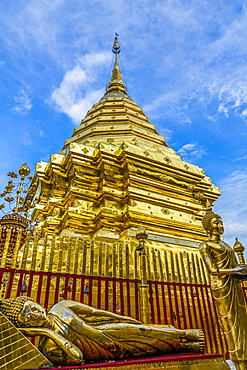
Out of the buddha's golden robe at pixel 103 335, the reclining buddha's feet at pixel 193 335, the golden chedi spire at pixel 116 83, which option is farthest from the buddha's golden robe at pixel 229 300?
the golden chedi spire at pixel 116 83

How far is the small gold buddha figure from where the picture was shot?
11.4 ft

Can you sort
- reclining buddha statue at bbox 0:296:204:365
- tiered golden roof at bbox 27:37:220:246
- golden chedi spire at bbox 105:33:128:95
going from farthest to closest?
golden chedi spire at bbox 105:33:128:95
tiered golden roof at bbox 27:37:220:246
reclining buddha statue at bbox 0:296:204:365

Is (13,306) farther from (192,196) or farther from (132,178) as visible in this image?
(192,196)

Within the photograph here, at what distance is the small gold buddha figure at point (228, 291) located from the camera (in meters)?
3.47

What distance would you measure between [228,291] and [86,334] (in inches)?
85.7

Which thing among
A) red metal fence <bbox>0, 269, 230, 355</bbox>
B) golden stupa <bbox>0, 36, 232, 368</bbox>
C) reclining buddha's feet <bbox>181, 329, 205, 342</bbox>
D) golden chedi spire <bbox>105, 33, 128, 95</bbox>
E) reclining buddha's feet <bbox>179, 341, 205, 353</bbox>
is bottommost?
reclining buddha's feet <bbox>179, 341, 205, 353</bbox>

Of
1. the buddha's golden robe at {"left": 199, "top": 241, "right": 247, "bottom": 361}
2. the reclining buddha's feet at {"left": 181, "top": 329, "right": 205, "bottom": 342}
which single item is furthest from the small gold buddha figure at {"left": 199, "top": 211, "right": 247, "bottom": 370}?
the reclining buddha's feet at {"left": 181, "top": 329, "right": 205, "bottom": 342}

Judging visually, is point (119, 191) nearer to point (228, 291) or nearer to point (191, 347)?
point (228, 291)

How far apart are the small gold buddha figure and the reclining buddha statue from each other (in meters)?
0.88

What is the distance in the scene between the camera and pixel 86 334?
2.40 m

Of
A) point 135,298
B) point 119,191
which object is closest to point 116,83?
point 119,191

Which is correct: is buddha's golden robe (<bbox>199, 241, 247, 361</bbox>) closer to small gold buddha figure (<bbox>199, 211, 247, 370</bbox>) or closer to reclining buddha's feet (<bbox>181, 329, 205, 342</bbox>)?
small gold buddha figure (<bbox>199, 211, 247, 370</bbox>)

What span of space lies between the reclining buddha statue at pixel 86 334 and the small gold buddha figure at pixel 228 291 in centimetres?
88

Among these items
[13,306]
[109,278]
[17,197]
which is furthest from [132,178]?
[13,306]
